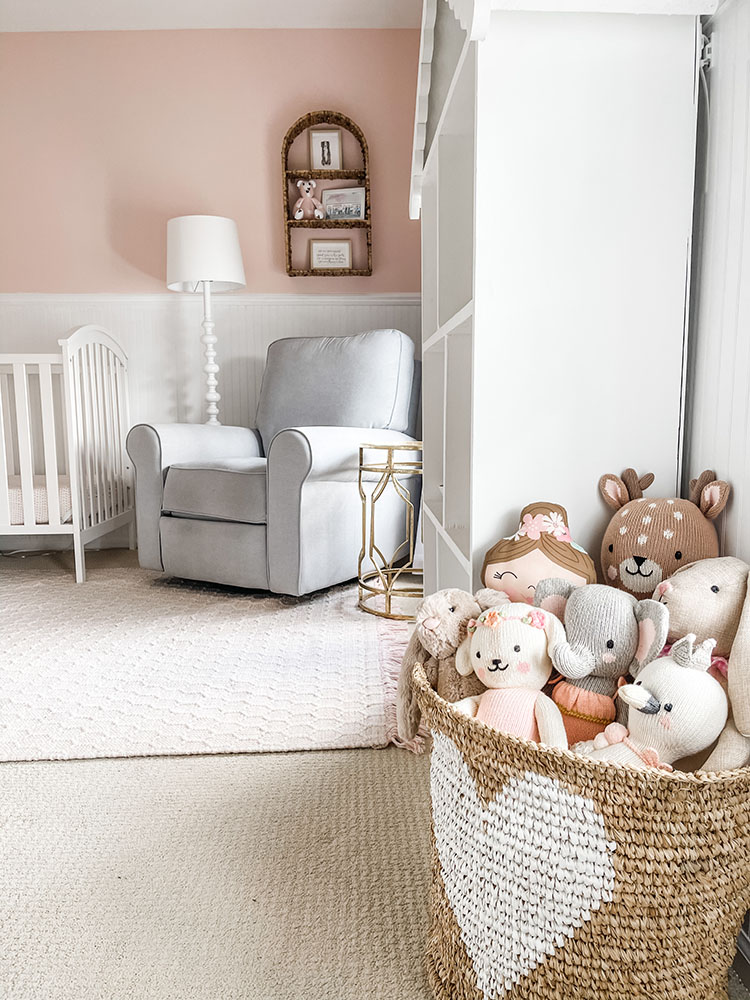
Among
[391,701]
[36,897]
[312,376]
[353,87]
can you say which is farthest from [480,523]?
[353,87]

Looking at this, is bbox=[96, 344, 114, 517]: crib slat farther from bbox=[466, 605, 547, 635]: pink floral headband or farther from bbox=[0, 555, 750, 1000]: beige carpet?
bbox=[466, 605, 547, 635]: pink floral headband

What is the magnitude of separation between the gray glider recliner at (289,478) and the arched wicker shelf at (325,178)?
50 cm

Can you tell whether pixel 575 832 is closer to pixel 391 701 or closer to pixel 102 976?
pixel 102 976

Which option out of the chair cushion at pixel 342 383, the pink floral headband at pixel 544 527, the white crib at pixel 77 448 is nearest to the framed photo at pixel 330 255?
the chair cushion at pixel 342 383

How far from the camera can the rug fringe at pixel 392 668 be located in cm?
126

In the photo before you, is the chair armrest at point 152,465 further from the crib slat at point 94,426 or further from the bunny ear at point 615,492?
the bunny ear at point 615,492

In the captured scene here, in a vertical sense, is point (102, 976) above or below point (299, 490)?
below

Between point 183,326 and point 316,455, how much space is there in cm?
145

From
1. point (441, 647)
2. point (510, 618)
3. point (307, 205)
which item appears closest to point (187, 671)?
point (441, 647)

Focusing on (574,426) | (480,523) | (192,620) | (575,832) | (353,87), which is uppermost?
(353,87)

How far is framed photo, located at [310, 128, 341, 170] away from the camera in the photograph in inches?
121

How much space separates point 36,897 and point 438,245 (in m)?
1.32

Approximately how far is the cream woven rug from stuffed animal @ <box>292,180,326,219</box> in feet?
5.42

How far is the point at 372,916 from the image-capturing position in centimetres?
85
